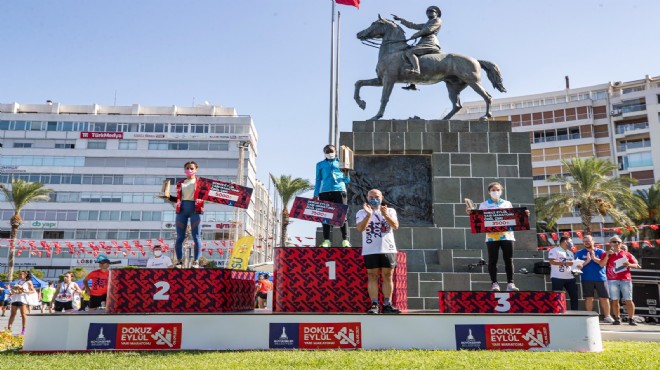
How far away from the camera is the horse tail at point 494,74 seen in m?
15.2

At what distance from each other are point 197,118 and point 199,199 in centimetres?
5925

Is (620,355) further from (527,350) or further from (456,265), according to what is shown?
(456,265)

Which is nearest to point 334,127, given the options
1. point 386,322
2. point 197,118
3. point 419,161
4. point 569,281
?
point 419,161

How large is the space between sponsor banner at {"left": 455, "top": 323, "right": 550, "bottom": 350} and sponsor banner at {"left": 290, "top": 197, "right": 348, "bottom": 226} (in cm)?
308

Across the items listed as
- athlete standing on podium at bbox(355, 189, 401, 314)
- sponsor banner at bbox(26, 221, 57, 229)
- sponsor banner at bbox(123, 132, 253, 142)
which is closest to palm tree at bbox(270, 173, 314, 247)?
sponsor banner at bbox(123, 132, 253, 142)

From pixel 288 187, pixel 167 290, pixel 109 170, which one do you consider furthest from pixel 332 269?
pixel 109 170

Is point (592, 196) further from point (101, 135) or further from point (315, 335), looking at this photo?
point (101, 135)

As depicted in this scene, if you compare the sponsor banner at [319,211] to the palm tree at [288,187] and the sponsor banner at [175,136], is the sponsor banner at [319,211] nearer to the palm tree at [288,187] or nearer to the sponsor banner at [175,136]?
the palm tree at [288,187]

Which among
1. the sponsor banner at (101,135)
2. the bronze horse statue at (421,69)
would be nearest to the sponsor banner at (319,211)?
the bronze horse statue at (421,69)

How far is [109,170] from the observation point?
208ft

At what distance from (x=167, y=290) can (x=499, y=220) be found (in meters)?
5.80

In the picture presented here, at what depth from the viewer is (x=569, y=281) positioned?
11.3 metres

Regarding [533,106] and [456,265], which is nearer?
[456,265]

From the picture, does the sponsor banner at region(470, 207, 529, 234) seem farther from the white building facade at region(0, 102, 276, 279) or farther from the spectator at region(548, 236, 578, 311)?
the white building facade at region(0, 102, 276, 279)
